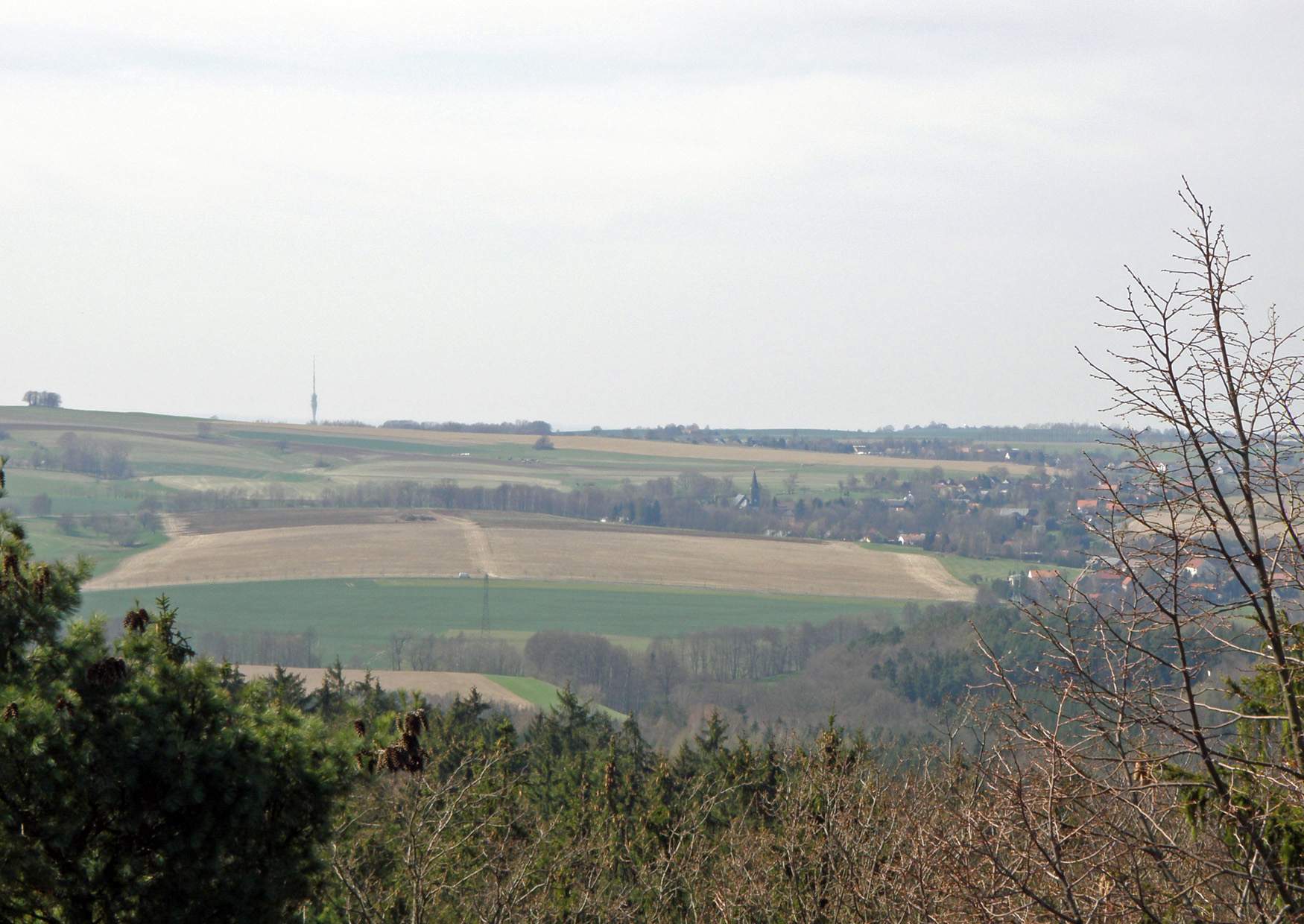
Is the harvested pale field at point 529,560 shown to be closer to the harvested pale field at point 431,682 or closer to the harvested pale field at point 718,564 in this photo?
the harvested pale field at point 718,564

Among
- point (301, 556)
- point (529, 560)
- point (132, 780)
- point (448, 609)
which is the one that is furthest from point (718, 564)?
point (132, 780)

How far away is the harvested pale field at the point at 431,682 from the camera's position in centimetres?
6950

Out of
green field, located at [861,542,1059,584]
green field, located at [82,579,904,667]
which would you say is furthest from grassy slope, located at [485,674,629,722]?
green field, located at [861,542,1059,584]

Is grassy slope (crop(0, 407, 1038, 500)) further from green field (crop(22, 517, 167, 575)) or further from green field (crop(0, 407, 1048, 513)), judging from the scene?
green field (crop(22, 517, 167, 575))

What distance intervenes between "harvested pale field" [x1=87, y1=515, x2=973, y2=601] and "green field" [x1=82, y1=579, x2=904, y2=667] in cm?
278

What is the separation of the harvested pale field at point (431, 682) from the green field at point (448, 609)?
5.41 meters

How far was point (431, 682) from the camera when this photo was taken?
2864 inches

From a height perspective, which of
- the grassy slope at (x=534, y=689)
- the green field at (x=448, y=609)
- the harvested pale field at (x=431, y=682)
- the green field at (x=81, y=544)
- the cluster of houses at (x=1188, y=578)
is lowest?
the grassy slope at (x=534, y=689)

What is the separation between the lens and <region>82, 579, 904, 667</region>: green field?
3462 inches

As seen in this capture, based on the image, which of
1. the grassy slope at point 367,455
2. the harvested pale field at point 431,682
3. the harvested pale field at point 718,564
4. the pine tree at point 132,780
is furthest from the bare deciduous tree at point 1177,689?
the grassy slope at point 367,455

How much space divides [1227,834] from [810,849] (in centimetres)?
978

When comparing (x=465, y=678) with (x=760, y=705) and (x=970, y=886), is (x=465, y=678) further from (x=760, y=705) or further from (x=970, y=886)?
(x=970, y=886)

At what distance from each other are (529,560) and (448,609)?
694 inches

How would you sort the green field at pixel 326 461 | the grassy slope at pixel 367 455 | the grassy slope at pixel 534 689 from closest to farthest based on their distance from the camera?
the grassy slope at pixel 534 689
the green field at pixel 326 461
the grassy slope at pixel 367 455
